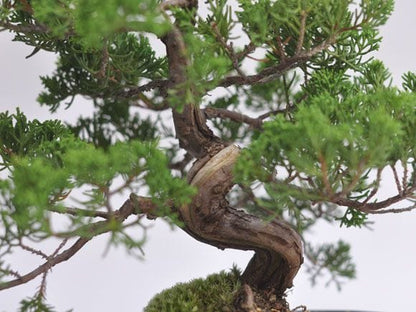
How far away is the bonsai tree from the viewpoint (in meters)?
1.11

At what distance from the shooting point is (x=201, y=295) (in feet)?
5.42

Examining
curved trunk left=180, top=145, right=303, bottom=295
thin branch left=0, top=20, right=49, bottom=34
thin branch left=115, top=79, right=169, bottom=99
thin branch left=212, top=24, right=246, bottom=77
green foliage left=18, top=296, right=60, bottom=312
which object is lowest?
green foliage left=18, top=296, right=60, bottom=312

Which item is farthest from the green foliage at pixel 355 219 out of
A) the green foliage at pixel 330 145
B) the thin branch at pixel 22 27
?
the thin branch at pixel 22 27

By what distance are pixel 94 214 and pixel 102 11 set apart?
0.44m

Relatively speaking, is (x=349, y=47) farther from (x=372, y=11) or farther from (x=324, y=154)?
(x=324, y=154)

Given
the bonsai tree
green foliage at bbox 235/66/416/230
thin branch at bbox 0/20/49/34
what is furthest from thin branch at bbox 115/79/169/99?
green foliage at bbox 235/66/416/230

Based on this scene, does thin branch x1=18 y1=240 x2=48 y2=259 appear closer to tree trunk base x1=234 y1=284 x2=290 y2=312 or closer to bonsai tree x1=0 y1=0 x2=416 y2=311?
bonsai tree x1=0 y1=0 x2=416 y2=311

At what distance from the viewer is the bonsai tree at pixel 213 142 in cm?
111

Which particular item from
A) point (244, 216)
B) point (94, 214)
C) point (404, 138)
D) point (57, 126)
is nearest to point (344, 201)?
point (404, 138)

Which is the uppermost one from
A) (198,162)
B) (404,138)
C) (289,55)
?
(289,55)

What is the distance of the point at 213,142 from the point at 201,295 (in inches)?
13.8

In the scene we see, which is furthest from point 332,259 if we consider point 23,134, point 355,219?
point 23,134

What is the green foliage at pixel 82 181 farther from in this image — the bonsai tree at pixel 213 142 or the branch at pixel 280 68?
the branch at pixel 280 68

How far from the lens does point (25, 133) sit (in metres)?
1.53
